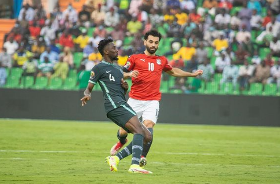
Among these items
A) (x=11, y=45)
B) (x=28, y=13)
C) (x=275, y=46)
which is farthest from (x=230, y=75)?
(x=28, y=13)

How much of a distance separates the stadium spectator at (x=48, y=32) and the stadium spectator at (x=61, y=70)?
327cm

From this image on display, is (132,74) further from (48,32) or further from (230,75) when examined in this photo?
(48,32)

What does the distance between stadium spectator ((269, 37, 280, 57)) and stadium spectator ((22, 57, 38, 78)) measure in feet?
31.0

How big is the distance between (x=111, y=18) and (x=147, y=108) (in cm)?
1754

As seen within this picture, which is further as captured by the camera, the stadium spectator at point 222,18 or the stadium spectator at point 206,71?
the stadium spectator at point 222,18

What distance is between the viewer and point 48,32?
27.8m

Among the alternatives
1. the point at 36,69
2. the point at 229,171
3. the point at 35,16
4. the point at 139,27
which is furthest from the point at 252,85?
the point at 229,171

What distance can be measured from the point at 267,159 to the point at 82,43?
608 inches

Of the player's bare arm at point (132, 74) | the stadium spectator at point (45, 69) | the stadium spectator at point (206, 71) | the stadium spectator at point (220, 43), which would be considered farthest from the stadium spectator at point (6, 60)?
the player's bare arm at point (132, 74)

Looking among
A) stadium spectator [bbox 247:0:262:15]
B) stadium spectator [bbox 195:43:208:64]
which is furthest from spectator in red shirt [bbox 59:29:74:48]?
stadium spectator [bbox 247:0:262:15]

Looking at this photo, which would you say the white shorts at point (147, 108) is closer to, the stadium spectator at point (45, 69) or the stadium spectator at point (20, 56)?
the stadium spectator at point (45, 69)

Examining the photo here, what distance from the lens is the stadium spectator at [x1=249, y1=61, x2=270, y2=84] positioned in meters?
23.7

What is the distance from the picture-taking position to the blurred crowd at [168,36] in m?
24.2

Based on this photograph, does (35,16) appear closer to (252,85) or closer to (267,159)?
(252,85)
